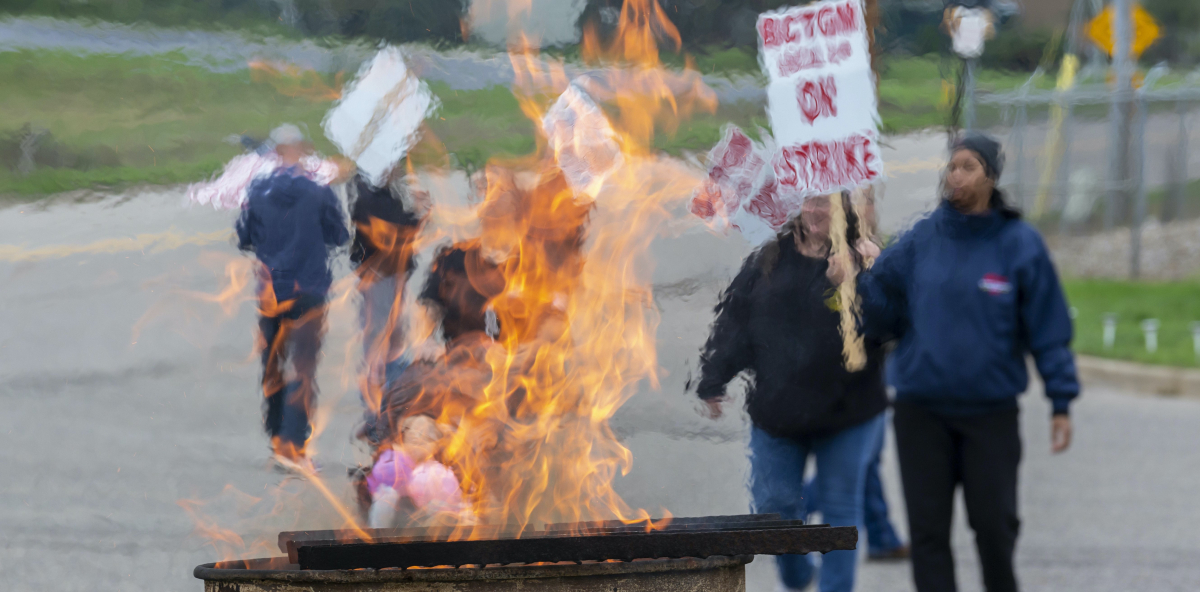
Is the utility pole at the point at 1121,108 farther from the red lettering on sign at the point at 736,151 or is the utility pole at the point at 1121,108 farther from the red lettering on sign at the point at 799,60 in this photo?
the red lettering on sign at the point at 736,151

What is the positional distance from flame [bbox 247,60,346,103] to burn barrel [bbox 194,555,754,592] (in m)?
1.31

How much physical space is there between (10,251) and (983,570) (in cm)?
479

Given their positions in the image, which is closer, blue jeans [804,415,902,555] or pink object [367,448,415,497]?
pink object [367,448,415,497]

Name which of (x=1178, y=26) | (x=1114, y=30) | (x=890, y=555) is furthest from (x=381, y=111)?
(x=1178, y=26)

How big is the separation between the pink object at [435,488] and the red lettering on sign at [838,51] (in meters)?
1.53

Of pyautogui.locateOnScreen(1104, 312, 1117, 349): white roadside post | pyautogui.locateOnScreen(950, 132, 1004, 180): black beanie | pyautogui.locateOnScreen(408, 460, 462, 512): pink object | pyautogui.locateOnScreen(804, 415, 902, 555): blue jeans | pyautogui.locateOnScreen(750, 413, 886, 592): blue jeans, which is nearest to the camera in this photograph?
pyautogui.locateOnScreen(408, 460, 462, 512): pink object

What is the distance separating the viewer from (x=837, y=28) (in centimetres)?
307

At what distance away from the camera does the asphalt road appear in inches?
118

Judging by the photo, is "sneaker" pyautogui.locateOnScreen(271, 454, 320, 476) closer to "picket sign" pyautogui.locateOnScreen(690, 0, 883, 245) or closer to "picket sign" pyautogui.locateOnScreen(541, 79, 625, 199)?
"picket sign" pyautogui.locateOnScreen(541, 79, 625, 199)

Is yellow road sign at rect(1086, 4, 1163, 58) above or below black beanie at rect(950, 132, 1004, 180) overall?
below

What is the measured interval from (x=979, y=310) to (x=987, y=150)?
0.54m

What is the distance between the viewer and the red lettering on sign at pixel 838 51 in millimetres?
3062

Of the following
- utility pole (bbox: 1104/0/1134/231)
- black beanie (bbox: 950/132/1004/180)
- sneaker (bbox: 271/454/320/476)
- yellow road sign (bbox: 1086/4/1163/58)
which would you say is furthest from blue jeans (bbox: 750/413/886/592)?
yellow road sign (bbox: 1086/4/1163/58)

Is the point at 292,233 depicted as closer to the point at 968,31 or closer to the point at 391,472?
the point at 391,472
